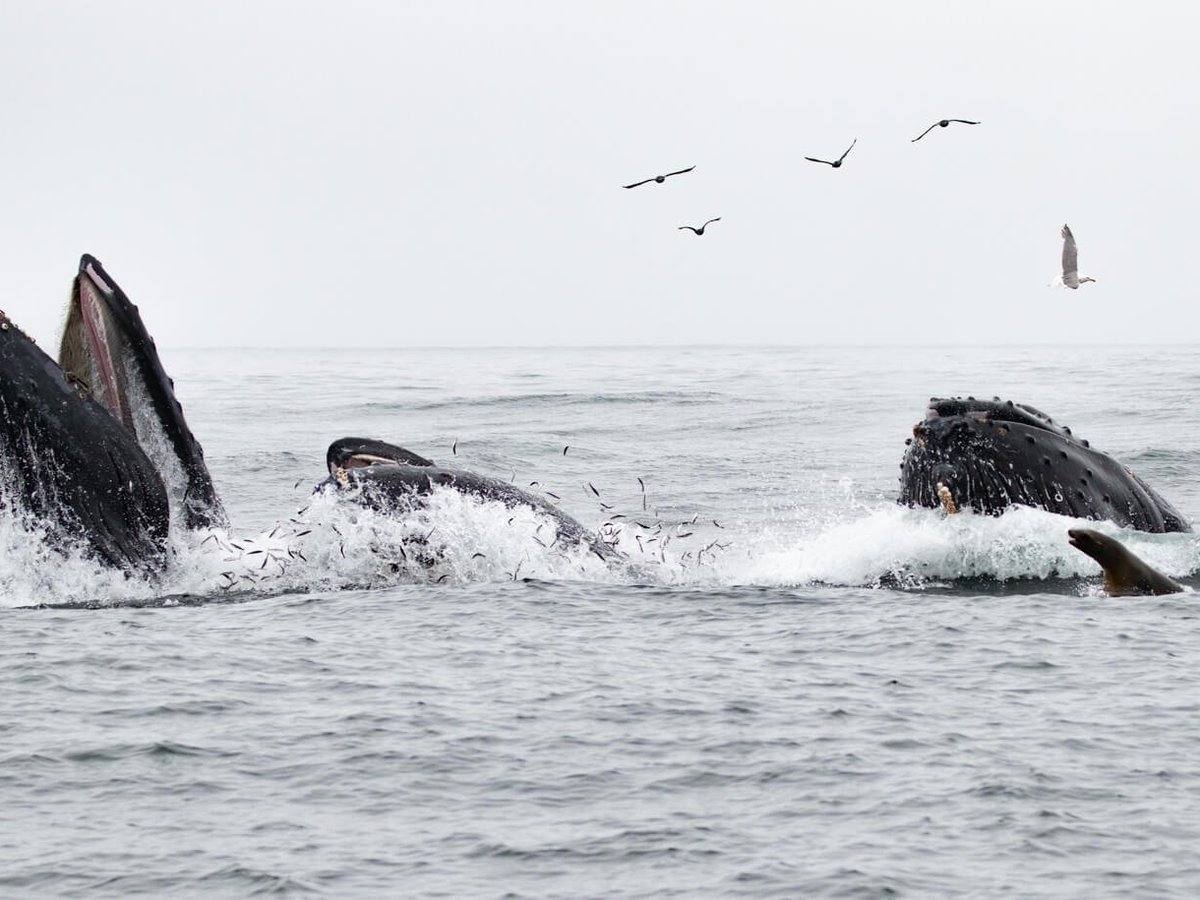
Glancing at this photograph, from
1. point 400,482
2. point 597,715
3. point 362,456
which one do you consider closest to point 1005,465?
point 597,715

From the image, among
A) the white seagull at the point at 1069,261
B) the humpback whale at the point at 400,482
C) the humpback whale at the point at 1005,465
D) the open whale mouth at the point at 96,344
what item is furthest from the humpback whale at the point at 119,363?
the white seagull at the point at 1069,261

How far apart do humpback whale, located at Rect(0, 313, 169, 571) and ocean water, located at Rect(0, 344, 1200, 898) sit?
38cm

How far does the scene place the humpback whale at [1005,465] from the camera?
1125cm

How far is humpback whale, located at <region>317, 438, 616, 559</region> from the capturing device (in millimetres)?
11969

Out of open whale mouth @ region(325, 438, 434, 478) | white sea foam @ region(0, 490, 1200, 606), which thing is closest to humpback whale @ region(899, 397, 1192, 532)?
white sea foam @ region(0, 490, 1200, 606)

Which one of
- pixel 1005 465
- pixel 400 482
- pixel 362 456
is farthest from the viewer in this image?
pixel 362 456

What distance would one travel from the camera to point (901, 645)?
402 inches

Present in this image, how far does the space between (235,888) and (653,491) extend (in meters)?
14.5

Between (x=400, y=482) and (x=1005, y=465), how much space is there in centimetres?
389

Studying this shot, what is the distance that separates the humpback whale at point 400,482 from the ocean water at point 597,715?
128mm

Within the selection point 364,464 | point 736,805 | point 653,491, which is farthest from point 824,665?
point 653,491

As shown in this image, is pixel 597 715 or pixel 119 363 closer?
pixel 597 715

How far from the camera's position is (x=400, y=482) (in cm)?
1195

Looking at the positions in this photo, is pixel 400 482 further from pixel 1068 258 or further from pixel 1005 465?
pixel 1068 258
